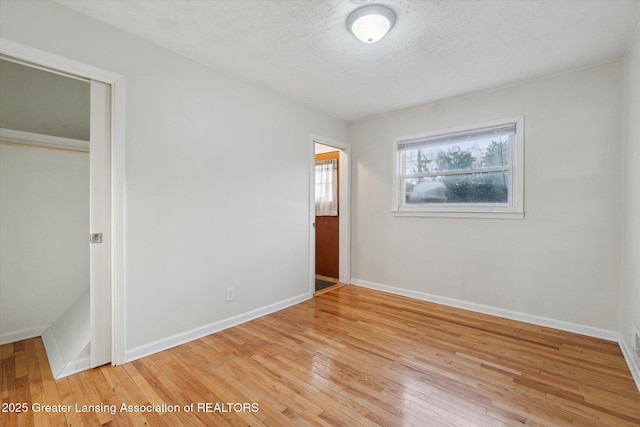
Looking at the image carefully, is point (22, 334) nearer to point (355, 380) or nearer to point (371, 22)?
point (355, 380)

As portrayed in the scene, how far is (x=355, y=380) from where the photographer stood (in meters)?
1.95

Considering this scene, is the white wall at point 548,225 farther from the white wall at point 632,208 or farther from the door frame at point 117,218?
the door frame at point 117,218

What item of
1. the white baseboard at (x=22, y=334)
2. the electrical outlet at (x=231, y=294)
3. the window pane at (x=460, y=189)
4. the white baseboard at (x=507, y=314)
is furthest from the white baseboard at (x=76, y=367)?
the window pane at (x=460, y=189)

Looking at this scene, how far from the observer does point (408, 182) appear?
3881 millimetres

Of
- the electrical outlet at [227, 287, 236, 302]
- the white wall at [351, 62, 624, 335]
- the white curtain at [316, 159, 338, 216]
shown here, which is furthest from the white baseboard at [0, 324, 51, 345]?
the white wall at [351, 62, 624, 335]

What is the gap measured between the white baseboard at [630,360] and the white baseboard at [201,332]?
2925 millimetres

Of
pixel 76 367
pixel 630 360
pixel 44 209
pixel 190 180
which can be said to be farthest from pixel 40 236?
pixel 630 360

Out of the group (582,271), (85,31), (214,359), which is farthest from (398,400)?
(85,31)

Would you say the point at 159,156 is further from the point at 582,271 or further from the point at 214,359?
the point at 582,271

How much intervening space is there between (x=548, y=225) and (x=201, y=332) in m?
3.54

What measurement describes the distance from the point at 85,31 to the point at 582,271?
4.56 m

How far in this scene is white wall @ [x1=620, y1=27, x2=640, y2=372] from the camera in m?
2.03

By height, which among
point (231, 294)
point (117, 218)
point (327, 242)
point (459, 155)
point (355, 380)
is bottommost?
point (355, 380)

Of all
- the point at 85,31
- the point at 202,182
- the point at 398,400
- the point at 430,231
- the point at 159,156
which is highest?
the point at 85,31
